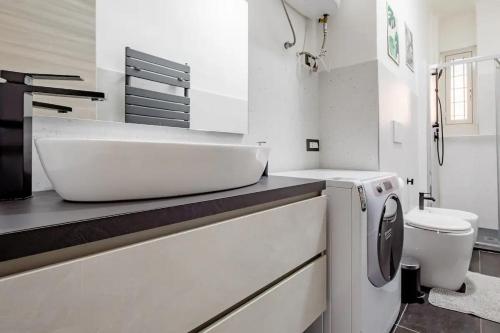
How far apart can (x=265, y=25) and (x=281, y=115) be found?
1.84 feet

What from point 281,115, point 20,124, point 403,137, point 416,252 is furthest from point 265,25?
point 416,252

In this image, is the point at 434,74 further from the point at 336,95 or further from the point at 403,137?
the point at 336,95

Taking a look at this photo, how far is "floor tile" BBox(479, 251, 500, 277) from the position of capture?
2199 mm

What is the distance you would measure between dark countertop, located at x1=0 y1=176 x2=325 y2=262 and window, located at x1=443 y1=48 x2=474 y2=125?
4163mm

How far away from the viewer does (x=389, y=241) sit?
1426mm

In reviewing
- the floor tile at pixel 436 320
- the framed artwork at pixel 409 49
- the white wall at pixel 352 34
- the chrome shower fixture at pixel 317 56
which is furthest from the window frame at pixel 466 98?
the floor tile at pixel 436 320

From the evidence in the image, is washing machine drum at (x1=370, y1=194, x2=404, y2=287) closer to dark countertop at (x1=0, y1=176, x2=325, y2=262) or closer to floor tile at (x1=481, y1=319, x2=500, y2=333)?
floor tile at (x1=481, y1=319, x2=500, y2=333)

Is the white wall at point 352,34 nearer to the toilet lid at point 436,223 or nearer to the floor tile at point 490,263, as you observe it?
the toilet lid at point 436,223

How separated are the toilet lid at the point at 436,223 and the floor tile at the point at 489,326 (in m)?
0.53

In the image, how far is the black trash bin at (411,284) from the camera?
1.81m

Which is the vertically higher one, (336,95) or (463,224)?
(336,95)

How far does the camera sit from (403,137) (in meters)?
2.38

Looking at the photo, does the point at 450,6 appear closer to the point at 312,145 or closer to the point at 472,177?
the point at 472,177

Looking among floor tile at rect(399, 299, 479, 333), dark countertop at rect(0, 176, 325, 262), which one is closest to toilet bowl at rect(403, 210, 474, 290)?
floor tile at rect(399, 299, 479, 333)
